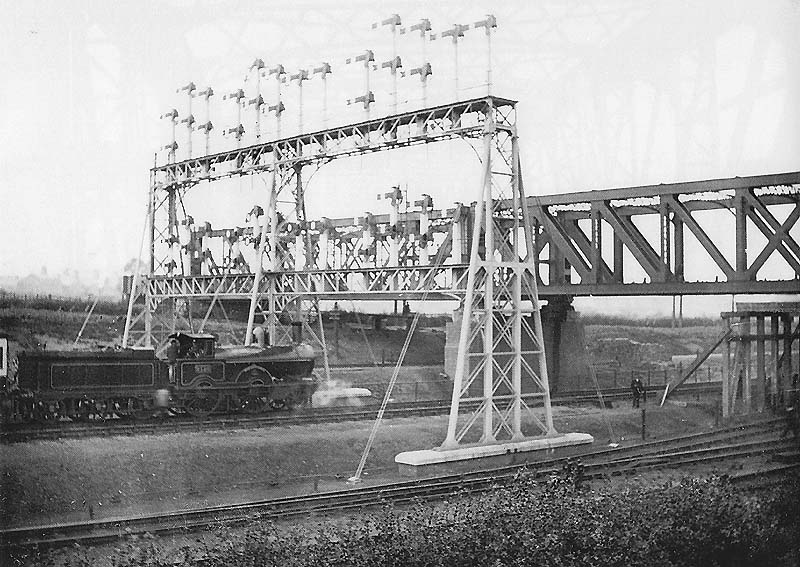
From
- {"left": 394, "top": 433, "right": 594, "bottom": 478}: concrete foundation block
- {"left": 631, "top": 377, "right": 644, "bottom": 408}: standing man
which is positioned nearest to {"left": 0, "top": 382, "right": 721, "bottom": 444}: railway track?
{"left": 631, "top": 377, "right": 644, "bottom": 408}: standing man

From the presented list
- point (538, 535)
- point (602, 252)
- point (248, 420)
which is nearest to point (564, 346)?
point (602, 252)

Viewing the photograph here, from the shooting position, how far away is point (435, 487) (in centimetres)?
1342

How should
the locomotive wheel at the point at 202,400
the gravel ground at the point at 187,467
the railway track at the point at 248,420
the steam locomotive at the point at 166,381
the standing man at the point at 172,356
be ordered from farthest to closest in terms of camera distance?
the locomotive wheel at the point at 202,400, the standing man at the point at 172,356, the steam locomotive at the point at 166,381, the railway track at the point at 248,420, the gravel ground at the point at 187,467

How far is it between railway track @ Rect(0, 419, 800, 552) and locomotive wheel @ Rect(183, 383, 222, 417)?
6099 millimetres

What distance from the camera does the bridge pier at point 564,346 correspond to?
19828 millimetres

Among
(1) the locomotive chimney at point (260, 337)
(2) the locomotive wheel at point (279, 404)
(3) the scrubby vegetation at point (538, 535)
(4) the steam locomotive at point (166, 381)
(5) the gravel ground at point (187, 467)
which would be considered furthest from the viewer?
(2) the locomotive wheel at point (279, 404)

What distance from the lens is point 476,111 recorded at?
1521 centimetres

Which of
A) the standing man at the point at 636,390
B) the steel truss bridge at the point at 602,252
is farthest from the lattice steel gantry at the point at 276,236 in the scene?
the standing man at the point at 636,390

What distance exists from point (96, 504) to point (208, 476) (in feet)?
5.71

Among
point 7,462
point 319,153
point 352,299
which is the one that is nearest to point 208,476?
point 7,462

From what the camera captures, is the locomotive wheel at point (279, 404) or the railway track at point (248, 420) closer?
the railway track at point (248, 420)

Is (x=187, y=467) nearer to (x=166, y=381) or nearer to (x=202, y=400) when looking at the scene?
(x=166, y=381)

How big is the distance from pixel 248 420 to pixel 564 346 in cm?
761

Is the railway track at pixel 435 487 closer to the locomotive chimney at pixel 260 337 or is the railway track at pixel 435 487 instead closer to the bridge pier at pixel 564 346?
the bridge pier at pixel 564 346
